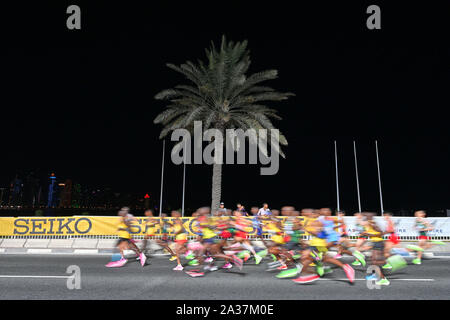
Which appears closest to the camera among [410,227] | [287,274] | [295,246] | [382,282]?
[382,282]

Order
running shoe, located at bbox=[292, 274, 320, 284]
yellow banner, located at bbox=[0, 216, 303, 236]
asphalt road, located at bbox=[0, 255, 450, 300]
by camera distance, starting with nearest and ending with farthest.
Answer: asphalt road, located at bbox=[0, 255, 450, 300], running shoe, located at bbox=[292, 274, 320, 284], yellow banner, located at bbox=[0, 216, 303, 236]

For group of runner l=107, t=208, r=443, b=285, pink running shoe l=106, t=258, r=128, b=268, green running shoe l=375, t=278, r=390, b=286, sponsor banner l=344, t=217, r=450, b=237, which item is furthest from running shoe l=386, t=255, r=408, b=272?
pink running shoe l=106, t=258, r=128, b=268

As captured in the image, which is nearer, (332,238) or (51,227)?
(332,238)

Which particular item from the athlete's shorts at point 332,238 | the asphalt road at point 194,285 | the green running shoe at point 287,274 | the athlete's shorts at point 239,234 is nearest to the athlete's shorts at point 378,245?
the asphalt road at point 194,285

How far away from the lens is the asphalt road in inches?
252

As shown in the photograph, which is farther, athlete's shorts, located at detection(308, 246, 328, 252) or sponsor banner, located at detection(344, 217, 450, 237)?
sponsor banner, located at detection(344, 217, 450, 237)

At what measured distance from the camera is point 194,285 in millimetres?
7398

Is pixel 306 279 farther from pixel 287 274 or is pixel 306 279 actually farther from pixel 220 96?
pixel 220 96

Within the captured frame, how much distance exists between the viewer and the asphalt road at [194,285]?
6.40 meters

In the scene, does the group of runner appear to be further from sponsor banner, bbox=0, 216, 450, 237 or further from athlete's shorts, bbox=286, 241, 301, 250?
sponsor banner, bbox=0, 216, 450, 237

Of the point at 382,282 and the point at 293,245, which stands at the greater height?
the point at 293,245

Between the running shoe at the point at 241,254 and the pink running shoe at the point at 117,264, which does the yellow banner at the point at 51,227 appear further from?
the running shoe at the point at 241,254

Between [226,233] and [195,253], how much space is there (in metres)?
1.72

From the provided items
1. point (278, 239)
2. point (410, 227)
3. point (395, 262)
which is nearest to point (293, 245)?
point (278, 239)
